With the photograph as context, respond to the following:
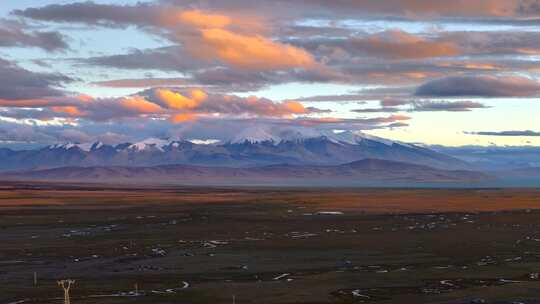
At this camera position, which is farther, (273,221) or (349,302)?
(273,221)

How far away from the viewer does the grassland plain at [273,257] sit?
52.9 meters

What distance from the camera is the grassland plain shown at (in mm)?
52906

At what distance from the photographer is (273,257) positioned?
7219 cm

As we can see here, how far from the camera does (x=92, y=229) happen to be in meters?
101

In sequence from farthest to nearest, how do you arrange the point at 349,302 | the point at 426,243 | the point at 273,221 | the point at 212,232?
the point at 273,221 < the point at 212,232 < the point at 426,243 < the point at 349,302

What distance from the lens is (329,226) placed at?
105 metres

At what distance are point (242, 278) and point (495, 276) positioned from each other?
1698 cm

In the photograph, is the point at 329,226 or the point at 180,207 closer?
the point at 329,226

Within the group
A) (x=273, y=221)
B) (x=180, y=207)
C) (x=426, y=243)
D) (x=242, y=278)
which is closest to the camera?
(x=242, y=278)

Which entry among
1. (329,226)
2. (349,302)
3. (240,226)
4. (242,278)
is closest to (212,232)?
(240,226)

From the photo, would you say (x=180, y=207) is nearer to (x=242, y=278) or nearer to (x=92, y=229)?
(x=92, y=229)

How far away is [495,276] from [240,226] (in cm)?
4940

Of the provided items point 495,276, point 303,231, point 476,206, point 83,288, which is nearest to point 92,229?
point 303,231

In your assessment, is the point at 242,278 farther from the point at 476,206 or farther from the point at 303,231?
the point at 476,206
